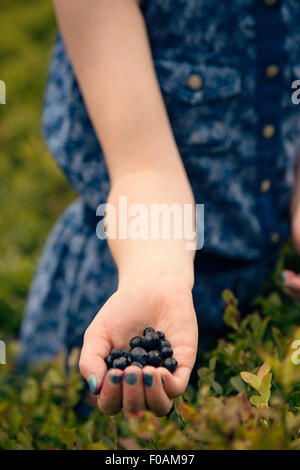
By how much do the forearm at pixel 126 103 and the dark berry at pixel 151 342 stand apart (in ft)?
0.75

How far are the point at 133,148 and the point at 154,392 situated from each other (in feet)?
2.06

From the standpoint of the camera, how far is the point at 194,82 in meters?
1.42

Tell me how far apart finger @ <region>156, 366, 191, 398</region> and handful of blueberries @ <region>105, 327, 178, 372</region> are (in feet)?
0.06

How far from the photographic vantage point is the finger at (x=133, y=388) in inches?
33.4

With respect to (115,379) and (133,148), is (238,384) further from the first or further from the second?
(133,148)

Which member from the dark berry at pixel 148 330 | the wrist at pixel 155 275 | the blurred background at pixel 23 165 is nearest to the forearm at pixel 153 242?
the wrist at pixel 155 275

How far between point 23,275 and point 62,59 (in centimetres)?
151

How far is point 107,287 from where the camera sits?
5.38ft

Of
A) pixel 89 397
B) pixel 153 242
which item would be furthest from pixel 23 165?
pixel 153 242

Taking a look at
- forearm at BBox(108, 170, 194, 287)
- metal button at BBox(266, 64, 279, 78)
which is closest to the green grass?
forearm at BBox(108, 170, 194, 287)

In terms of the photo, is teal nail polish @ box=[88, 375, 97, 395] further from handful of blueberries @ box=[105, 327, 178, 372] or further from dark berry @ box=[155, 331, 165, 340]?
dark berry @ box=[155, 331, 165, 340]

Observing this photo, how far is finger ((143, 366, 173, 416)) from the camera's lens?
85cm

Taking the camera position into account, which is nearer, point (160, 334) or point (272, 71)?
point (160, 334)
